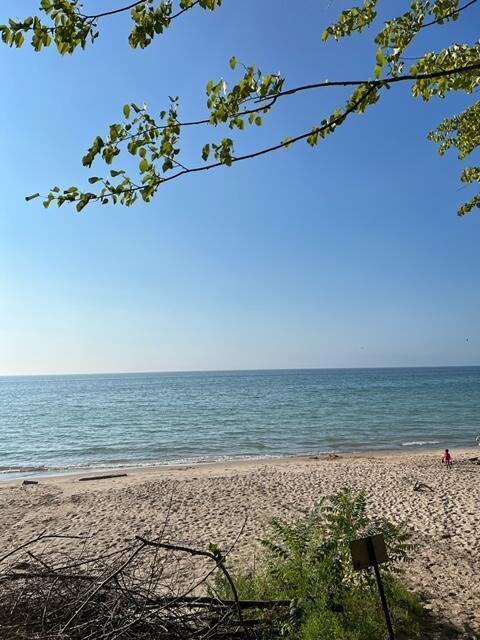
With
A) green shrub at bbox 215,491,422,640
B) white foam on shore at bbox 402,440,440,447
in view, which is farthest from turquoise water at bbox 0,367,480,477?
green shrub at bbox 215,491,422,640

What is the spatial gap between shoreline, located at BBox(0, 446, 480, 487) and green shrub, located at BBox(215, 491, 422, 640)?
49.3 feet

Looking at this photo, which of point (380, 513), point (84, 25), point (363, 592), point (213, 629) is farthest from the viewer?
point (380, 513)

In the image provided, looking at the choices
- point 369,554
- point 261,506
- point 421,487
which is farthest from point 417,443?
point 369,554

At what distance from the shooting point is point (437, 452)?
24359mm

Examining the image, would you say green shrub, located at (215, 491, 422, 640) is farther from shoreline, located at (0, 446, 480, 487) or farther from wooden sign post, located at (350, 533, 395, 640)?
shoreline, located at (0, 446, 480, 487)

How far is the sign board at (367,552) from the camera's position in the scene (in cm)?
→ 369

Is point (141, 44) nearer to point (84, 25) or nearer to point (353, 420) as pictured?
point (84, 25)

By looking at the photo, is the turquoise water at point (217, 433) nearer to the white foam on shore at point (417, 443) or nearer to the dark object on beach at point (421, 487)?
the white foam on shore at point (417, 443)

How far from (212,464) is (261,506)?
977 cm

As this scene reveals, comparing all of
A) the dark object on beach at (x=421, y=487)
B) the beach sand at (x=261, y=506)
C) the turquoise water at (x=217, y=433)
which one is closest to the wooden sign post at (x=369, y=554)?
the beach sand at (x=261, y=506)

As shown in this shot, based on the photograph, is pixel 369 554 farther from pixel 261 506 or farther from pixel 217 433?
pixel 217 433

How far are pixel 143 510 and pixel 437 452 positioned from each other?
16682 mm

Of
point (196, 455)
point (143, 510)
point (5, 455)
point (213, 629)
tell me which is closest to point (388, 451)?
point (196, 455)

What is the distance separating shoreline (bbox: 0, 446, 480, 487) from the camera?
2052 centimetres
